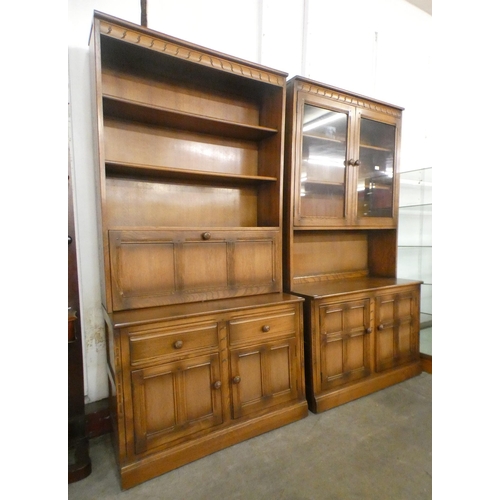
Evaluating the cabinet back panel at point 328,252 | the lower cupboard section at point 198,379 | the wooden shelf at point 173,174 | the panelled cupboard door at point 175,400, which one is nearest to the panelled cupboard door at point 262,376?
the lower cupboard section at point 198,379

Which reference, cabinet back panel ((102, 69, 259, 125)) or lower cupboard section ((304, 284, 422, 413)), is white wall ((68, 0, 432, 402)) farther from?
lower cupboard section ((304, 284, 422, 413))

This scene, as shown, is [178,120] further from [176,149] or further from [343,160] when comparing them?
[343,160]

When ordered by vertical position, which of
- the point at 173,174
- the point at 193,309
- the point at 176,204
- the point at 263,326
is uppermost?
the point at 173,174

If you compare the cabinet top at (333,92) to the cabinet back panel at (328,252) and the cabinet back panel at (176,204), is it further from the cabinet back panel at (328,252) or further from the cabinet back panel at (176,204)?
the cabinet back panel at (328,252)

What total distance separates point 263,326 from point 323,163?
4.48ft

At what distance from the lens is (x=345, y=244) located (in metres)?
2.77

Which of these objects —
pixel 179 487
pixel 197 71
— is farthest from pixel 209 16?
pixel 179 487

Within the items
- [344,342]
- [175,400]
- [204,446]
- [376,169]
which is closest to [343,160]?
[376,169]

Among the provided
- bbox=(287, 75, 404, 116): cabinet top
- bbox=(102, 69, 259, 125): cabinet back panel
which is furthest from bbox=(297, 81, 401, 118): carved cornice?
bbox=(102, 69, 259, 125): cabinet back panel

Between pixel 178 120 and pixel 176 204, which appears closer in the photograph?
pixel 178 120

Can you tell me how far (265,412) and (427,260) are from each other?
2.21 m

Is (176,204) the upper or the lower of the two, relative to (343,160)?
lower

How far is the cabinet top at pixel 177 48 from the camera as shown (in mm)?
1493
